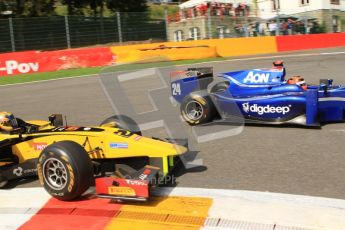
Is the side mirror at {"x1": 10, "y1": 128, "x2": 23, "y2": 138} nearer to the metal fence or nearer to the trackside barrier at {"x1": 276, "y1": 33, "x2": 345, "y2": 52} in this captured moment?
the metal fence

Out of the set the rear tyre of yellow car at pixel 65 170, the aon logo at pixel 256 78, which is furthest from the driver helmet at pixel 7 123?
the aon logo at pixel 256 78

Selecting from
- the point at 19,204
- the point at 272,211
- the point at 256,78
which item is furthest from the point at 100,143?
the point at 256,78

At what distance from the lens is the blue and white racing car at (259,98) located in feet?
23.0

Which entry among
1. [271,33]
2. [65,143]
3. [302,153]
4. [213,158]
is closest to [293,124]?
[302,153]

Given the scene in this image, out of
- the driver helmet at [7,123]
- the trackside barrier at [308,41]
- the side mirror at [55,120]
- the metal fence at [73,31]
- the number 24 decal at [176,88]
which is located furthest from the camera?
the trackside barrier at [308,41]

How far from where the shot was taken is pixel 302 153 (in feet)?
19.3

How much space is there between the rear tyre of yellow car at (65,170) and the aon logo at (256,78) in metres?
3.82

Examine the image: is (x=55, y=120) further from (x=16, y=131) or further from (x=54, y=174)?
(x=54, y=174)

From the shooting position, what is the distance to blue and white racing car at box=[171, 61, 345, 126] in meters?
7.02

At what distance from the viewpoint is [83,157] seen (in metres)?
4.49

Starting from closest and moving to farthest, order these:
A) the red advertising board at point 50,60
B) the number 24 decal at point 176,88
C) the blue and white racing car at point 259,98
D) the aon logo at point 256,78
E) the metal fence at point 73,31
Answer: the blue and white racing car at point 259,98
the aon logo at point 256,78
the number 24 decal at point 176,88
the red advertising board at point 50,60
the metal fence at point 73,31

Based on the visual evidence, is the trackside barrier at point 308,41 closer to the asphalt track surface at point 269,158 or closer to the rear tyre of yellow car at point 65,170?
the asphalt track surface at point 269,158

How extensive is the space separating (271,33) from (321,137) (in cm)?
2302

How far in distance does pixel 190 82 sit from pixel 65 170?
4.08 m
